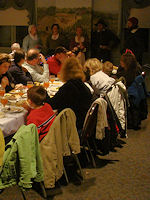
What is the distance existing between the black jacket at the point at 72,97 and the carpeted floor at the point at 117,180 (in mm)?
675

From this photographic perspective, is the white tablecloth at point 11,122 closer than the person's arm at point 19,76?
Yes

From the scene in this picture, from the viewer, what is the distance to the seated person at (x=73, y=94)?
130 inches

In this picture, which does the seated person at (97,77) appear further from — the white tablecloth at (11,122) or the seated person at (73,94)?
the white tablecloth at (11,122)

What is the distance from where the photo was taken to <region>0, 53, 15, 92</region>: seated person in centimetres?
401

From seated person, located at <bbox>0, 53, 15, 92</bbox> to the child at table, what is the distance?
1030 mm

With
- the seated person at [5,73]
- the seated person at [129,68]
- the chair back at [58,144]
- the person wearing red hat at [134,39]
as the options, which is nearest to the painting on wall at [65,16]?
the person wearing red hat at [134,39]

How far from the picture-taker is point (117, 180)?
3354mm

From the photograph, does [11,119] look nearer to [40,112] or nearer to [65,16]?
[40,112]

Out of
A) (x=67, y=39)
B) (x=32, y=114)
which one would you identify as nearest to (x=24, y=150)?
(x=32, y=114)

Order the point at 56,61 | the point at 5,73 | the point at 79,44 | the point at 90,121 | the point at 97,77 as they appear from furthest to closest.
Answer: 1. the point at 79,44
2. the point at 56,61
3. the point at 5,73
4. the point at 97,77
5. the point at 90,121

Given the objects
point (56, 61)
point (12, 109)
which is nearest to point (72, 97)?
point (12, 109)

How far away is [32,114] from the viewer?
119 inches

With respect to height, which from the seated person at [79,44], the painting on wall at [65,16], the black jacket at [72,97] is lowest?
the black jacket at [72,97]

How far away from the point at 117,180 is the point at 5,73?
6.82 feet
